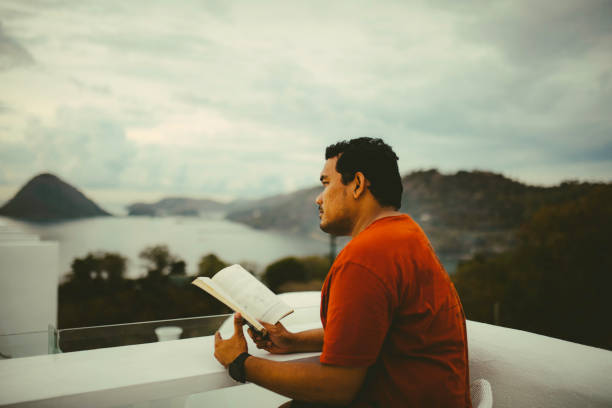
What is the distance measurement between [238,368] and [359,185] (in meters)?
0.62

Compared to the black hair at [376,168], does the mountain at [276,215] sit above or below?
below

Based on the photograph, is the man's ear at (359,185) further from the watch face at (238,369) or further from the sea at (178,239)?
the sea at (178,239)

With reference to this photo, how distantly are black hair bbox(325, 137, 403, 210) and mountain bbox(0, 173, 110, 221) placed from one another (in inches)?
515

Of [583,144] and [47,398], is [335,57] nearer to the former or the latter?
[583,144]

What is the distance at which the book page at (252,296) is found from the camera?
1.11 m

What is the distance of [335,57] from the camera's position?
10250mm

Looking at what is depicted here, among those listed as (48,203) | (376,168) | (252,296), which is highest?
(376,168)

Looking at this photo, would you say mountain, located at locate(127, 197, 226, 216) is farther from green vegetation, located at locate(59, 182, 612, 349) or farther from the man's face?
the man's face

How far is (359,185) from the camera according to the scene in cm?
113

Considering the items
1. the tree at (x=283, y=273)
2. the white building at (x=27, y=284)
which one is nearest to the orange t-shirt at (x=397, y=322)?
the white building at (x=27, y=284)

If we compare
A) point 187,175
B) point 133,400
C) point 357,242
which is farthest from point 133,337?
point 187,175

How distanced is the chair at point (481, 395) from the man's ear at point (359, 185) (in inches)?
23.3

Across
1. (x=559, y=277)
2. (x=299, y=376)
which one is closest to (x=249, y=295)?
(x=299, y=376)

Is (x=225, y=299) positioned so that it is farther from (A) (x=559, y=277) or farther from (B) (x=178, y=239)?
(B) (x=178, y=239)
